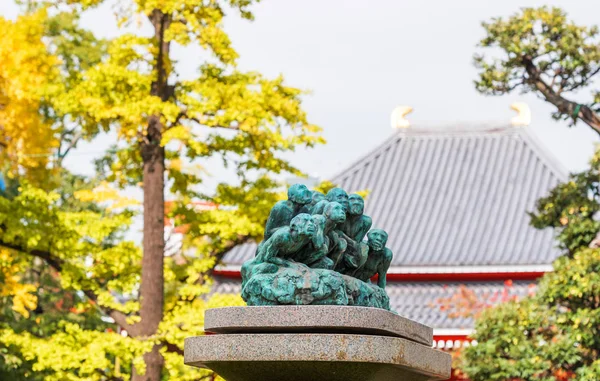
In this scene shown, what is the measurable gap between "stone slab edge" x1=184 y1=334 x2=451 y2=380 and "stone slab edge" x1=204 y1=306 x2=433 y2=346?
84 mm

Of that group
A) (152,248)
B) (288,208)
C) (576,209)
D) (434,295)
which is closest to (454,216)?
(434,295)

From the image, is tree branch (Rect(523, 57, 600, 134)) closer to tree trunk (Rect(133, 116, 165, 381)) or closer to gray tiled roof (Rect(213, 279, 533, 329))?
tree trunk (Rect(133, 116, 165, 381))

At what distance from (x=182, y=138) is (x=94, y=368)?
261cm

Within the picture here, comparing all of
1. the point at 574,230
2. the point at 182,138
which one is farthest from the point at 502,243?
the point at 182,138

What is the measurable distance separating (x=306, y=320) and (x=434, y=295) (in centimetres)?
1210

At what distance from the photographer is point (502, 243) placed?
18203mm

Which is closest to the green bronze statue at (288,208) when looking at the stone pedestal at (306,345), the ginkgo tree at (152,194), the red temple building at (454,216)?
the stone pedestal at (306,345)

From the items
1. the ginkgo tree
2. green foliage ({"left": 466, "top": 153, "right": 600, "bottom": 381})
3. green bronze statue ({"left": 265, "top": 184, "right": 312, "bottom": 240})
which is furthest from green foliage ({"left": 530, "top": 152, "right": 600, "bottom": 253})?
green bronze statue ({"left": 265, "top": 184, "right": 312, "bottom": 240})

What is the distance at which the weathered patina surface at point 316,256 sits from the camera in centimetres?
620

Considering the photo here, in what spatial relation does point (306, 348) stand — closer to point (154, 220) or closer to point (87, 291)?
point (154, 220)

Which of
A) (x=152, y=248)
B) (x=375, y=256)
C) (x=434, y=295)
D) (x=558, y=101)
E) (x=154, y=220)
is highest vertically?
(x=558, y=101)

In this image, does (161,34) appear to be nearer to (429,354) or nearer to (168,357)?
(168,357)

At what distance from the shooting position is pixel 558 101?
1164 cm

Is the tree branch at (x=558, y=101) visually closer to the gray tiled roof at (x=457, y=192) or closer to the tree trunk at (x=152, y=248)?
the tree trunk at (x=152, y=248)
